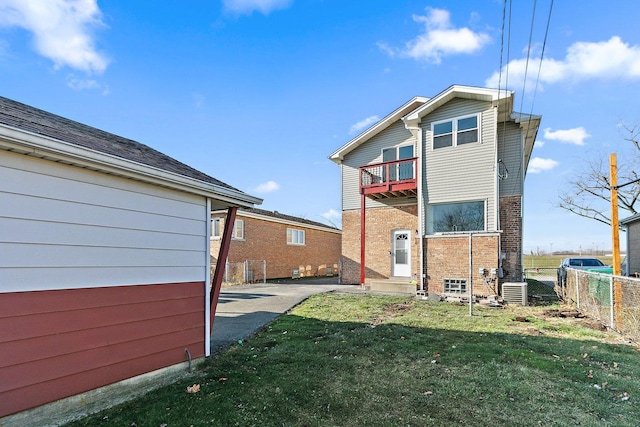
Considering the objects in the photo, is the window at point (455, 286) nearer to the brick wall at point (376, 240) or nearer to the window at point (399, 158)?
the brick wall at point (376, 240)

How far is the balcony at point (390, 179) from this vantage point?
13789mm

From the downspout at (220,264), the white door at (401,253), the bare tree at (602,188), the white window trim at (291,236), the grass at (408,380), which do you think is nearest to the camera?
the grass at (408,380)

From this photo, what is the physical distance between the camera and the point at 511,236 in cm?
1218

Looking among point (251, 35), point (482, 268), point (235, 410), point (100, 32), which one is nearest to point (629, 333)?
point (482, 268)

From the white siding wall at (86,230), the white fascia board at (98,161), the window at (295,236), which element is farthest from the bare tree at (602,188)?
the white siding wall at (86,230)

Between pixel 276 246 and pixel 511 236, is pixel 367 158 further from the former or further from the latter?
pixel 276 246

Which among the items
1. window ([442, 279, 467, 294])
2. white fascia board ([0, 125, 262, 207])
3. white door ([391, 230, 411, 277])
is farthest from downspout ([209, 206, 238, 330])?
white door ([391, 230, 411, 277])

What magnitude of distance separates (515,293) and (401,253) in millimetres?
4964

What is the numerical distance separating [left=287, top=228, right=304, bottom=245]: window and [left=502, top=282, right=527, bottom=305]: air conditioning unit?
14.0 metres

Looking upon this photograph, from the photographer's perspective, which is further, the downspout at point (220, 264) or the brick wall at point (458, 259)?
the brick wall at point (458, 259)

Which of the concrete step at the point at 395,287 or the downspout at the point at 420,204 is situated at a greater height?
the downspout at the point at 420,204

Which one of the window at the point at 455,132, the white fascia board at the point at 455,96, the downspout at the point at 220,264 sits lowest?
the downspout at the point at 220,264

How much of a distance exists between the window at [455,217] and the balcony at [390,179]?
133cm

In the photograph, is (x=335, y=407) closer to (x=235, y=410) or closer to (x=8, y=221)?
(x=235, y=410)
